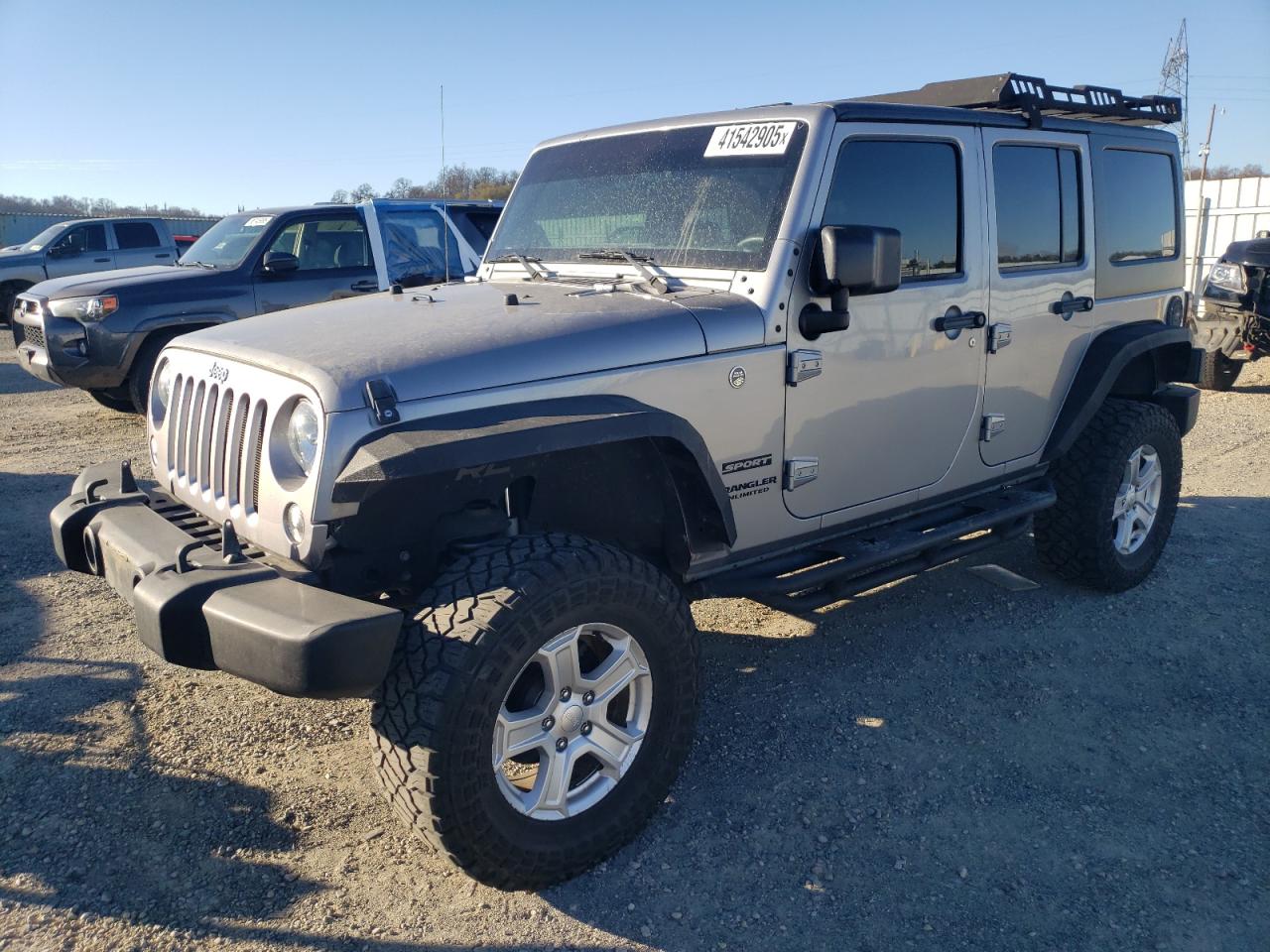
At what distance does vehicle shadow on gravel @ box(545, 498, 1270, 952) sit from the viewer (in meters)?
2.71

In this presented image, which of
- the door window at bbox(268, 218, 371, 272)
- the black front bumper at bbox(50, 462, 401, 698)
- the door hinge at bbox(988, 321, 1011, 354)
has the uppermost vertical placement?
the door window at bbox(268, 218, 371, 272)

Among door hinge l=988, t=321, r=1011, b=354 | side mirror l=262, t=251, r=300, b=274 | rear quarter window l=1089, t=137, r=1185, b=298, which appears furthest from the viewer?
side mirror l=262, t=251, r=300, b=274

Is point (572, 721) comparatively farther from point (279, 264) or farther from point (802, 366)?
point (279, 264)

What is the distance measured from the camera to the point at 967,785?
3.32 m

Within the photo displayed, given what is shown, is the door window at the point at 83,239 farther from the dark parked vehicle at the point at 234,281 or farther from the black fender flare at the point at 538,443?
the black fender flare at the point at 538,443

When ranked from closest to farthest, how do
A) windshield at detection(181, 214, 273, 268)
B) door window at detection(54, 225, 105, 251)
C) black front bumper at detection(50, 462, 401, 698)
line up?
black front bumper at detection(50, 462, 401, 698), windshield at detection(181, 214, 273, 268), door window at detection(54, 225, 105, 251)

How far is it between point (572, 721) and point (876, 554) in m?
1.47

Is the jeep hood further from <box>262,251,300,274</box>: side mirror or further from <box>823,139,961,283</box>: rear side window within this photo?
<box>262,251,300,274</box>: side mirror

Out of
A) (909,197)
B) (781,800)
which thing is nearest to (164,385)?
(781,800)

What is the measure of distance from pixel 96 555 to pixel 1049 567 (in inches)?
167

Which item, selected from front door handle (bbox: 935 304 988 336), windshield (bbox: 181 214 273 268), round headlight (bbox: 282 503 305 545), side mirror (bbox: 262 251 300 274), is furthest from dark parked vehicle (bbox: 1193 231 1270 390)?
round headlight (bbox: 282 503 305 545)

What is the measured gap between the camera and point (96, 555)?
319 centimetres

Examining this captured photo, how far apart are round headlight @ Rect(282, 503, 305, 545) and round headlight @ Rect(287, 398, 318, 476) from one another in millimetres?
102

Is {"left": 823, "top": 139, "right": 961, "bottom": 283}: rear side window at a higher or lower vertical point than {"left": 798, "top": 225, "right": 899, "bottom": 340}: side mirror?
higher
